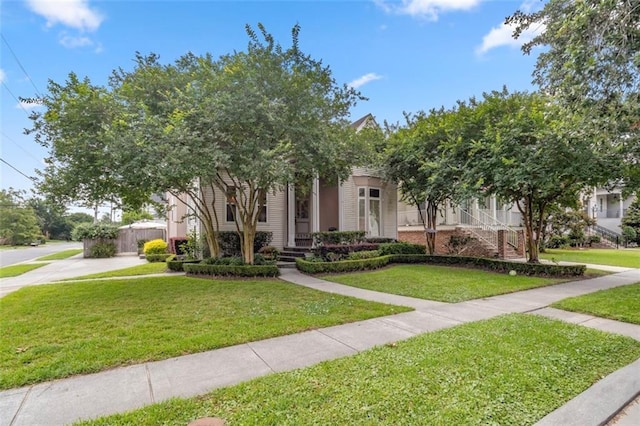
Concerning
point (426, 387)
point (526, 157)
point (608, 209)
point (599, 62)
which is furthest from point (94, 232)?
point (608, 209)

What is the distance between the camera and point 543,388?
311 centimetres

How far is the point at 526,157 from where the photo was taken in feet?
30.8

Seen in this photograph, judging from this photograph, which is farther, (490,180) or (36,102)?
(490,180)

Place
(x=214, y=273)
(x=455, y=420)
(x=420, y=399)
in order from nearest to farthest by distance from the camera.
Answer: (x=455, y=420) → (x=420, y=399) → (x=214, y=273)

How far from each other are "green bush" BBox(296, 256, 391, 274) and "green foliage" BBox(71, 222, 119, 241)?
14318 mm

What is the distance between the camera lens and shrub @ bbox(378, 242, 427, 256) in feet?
43.7

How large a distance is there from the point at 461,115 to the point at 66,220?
241ft

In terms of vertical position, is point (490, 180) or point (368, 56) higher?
point (368, 56)

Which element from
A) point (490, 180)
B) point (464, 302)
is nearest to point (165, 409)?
point (464, 302)

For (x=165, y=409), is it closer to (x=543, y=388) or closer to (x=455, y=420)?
(x=455, y=420)

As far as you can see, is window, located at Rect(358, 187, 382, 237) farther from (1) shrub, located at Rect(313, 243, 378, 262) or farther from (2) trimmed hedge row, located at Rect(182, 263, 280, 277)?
(2) trimmed hedge row, located at Rect(182, 263, 280, 277)

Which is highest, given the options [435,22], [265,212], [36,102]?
[435,22]

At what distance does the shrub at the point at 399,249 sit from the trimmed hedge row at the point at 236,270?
500 centimetres

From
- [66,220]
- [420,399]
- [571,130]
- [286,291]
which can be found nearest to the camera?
[420,399]
